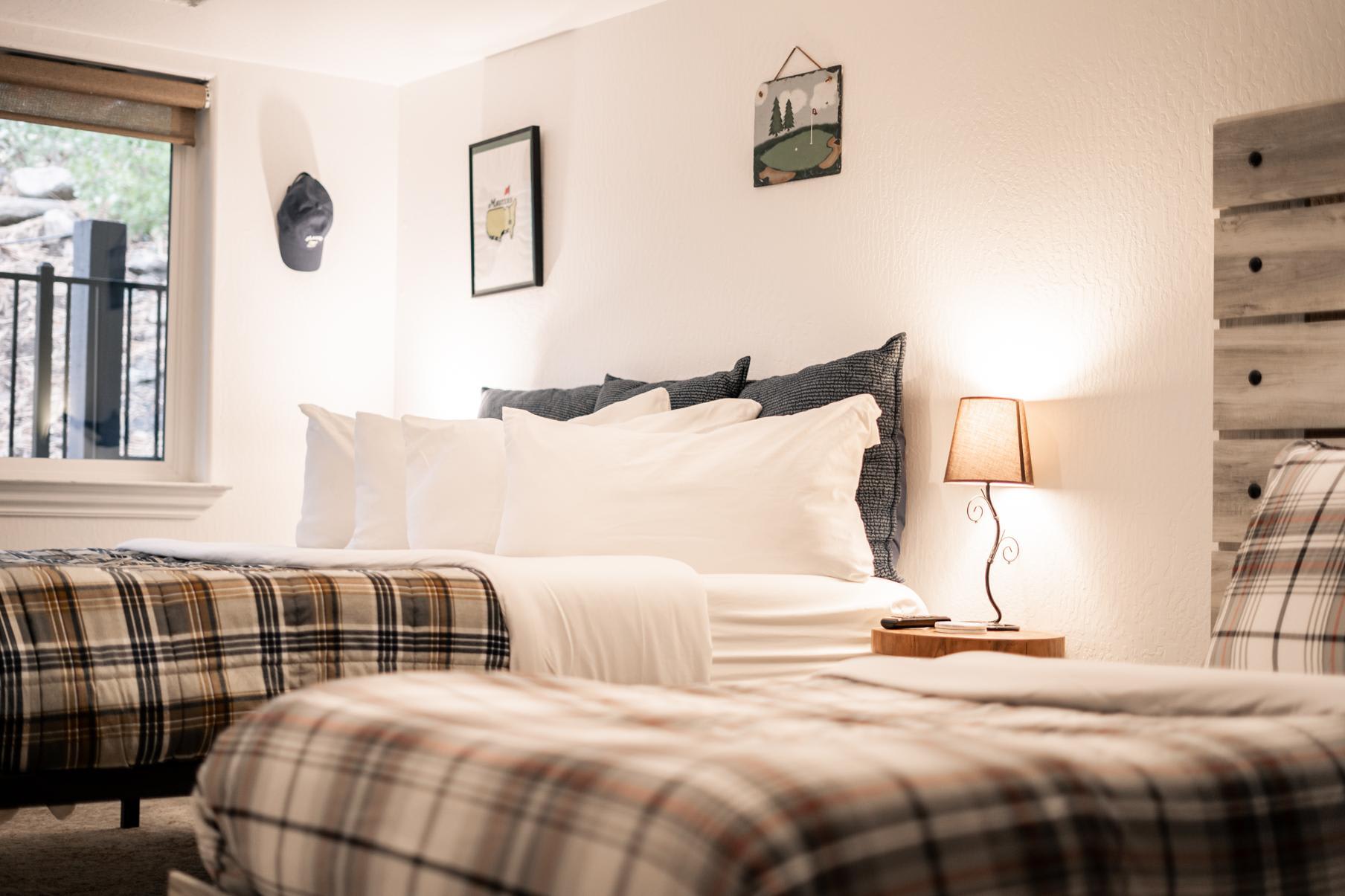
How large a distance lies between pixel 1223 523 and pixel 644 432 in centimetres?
138

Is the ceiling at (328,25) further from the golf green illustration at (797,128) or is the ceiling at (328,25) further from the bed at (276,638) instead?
the bed at (276,638)

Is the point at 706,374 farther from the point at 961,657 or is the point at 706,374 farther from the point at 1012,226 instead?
the point at 961,657

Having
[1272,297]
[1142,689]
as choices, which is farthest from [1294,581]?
[1272,297]

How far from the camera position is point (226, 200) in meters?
4.91

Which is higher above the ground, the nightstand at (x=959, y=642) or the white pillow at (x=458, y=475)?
the white pillow at (x=458, y=475)

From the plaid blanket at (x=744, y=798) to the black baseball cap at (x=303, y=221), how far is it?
159 inches

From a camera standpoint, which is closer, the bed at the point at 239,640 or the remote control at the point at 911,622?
the bed at the point at 239,640

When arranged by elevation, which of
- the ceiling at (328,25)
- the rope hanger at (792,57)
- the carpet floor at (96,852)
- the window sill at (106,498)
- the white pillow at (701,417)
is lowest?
the carpet floor at (96,852)

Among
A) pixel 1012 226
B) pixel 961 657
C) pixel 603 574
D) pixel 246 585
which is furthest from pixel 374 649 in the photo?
pixel 1012 226

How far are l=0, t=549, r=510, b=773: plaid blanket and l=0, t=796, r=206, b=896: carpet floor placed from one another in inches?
24.8

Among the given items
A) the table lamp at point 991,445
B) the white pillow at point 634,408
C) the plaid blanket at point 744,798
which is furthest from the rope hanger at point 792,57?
the plaid blanket at point 744,798

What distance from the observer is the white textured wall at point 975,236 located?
2840 mm

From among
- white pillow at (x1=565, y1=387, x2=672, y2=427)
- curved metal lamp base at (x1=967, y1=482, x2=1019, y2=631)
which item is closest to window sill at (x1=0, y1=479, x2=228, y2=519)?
white pillow at (x1=565, y1=387, x2=672, y2=427)

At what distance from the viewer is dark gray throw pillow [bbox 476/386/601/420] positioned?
13.2ft
